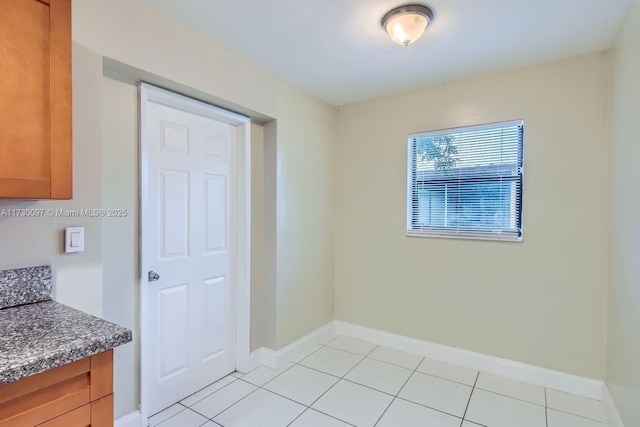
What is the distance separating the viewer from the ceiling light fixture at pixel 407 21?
1758 mm

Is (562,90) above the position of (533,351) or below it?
above

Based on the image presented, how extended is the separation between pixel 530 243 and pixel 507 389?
1.09 meters

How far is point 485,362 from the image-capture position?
8.66ft

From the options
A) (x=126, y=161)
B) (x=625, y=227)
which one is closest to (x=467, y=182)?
(x=625, y=227)

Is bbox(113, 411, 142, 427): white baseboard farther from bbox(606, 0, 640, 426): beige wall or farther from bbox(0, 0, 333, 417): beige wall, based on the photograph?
bbox(606, 0, 640, 426): beige wall

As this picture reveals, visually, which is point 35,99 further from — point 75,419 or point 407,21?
point 407,21

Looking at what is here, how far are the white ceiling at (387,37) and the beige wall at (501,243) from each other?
0.25 meters

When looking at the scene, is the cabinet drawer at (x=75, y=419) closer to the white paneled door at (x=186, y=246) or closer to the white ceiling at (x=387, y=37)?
the white paneled door at (x=186, y=246)

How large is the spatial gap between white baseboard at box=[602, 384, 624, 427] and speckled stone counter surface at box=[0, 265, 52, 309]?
3025 millimetres

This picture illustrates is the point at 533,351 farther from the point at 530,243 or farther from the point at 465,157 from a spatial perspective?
the point at 465,157

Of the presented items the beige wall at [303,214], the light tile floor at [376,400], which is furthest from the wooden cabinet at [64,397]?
the beige wall at [303,214]

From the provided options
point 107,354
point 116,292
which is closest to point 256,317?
point 116,292

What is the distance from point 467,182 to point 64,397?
280cm

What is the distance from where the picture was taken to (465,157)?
276 cm
